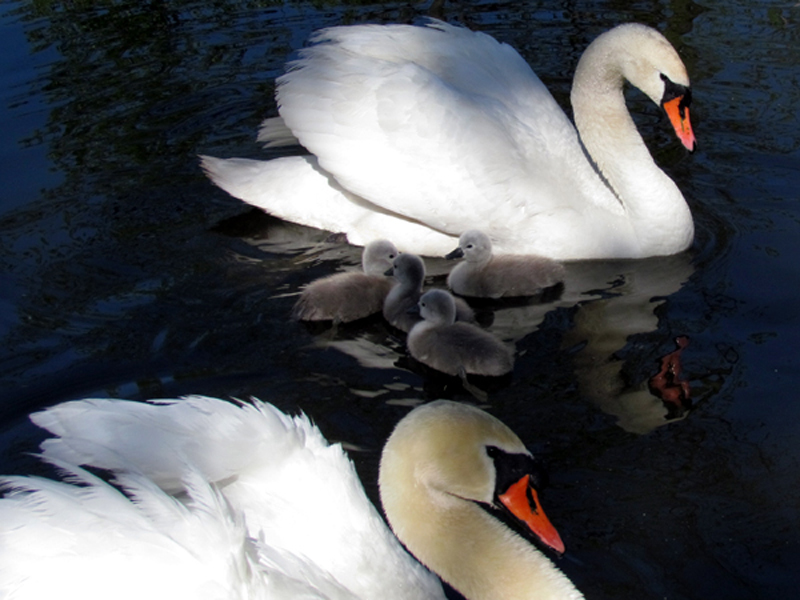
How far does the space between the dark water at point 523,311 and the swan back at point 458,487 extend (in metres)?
0.52

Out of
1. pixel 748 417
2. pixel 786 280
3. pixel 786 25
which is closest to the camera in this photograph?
pixel 748 417

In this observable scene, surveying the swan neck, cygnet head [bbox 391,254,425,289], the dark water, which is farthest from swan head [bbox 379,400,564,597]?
the swan neck

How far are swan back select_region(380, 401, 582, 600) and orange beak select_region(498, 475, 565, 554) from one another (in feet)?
0.08

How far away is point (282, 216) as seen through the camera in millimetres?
6352

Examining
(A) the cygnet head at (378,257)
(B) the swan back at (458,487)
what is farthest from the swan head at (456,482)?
(A) the cygnet head at (378,257)

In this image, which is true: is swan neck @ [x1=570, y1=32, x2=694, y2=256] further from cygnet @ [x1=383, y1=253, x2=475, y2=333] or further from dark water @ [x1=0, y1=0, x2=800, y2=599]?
cygnet @ [x1=383, y1=253, x2=475, y2=333]

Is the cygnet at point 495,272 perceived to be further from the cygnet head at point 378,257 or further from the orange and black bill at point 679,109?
the orange and black bill at point 679,109

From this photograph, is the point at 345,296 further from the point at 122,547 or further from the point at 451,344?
the point at 122,547

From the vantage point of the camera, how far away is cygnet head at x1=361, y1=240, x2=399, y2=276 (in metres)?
5.72

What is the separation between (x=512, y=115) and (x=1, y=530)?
402 centimetres

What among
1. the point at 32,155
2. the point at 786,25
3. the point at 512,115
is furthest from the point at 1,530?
the point at 786,25

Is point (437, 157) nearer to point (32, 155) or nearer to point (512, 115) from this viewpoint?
point (512, 115)

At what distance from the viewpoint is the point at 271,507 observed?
3.06m

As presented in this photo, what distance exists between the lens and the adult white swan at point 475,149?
226 inches
